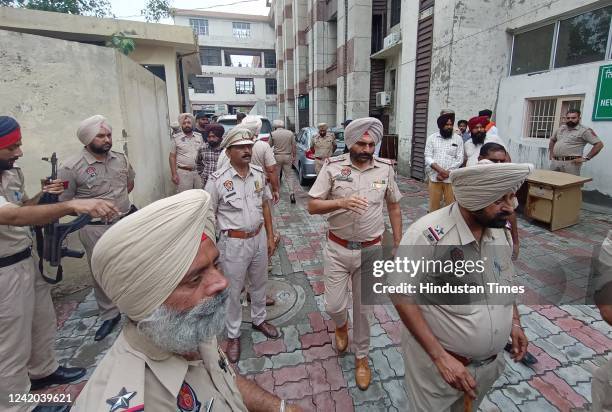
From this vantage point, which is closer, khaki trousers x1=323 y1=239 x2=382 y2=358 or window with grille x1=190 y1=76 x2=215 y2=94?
khaki trousers x1=323 y1=239 x2=382 y2=358

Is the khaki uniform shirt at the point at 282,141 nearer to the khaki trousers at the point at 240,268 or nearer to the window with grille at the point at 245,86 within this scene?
the khaki trousers at the point at 240,268

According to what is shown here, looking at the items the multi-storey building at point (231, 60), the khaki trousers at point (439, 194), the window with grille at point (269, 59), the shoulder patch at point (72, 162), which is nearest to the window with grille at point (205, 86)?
the multi-storey building at point (231, 60)

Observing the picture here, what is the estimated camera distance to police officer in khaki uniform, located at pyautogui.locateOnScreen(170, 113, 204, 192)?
5738 mm

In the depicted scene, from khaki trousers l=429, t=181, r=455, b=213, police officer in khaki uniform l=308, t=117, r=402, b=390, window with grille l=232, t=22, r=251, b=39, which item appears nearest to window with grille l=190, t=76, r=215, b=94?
window with grille l=232, t=22, r=251, b=39

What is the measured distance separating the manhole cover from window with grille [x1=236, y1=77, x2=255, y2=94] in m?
32.6

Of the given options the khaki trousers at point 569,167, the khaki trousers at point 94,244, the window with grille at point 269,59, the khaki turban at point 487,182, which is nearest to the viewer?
the khaki turban at point 487,182

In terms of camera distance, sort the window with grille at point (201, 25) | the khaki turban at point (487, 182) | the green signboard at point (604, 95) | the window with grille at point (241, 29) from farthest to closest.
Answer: the window with grille at point (241, 29) < the window with grille at point (201, 25) < the green signboard at point (604, 95) < the khaki turban at point (487, 182)

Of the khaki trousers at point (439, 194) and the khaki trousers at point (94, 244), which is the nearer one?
the khaki trousers at point (94, 244)

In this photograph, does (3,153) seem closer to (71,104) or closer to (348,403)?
(71,104)

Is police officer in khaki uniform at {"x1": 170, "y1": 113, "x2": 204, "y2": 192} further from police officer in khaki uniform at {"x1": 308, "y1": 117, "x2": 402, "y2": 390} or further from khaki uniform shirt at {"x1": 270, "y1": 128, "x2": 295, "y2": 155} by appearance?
police officer in khaki uniform at {"x1": 308, "y1": 117, "x2": 402, "y2": 390}

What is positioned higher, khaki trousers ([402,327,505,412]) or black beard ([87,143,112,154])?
black beard ([87,143,112,154])

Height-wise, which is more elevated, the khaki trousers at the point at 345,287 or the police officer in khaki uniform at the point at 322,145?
the police officer in khaki uniform at the point at 322,145

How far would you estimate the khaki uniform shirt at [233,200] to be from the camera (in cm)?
273

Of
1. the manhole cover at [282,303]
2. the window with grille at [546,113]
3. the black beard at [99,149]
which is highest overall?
the window with grille at [546,113]
